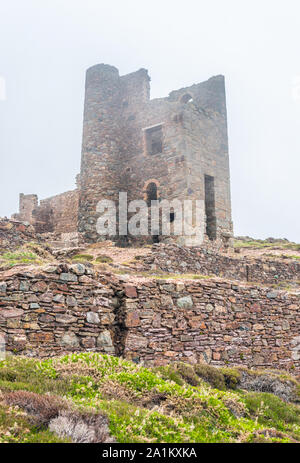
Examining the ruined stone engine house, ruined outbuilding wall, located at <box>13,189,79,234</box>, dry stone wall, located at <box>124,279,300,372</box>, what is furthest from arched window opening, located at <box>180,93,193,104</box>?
dry stone wall, located at <box>124,279,300,372</box>

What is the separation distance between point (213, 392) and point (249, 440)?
4.69ft

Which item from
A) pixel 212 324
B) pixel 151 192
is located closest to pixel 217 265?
pixel 151 192

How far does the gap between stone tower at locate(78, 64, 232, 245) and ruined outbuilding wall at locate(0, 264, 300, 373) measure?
388 inches

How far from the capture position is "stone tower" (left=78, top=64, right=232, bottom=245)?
20.3 m

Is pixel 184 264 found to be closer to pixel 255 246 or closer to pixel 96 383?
pixel 96 383

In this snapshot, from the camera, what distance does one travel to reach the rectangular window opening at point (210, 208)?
2067cm

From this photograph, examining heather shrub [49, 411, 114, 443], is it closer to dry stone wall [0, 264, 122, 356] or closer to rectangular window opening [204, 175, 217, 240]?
dry stone wall [0, 264, 122, 356]

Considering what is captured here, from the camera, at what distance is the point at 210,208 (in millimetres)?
21109

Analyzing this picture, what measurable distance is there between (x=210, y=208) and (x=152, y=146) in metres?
4.90

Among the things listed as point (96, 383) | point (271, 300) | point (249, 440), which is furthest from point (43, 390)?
point (271, 300)

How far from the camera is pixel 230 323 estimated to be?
9438 mm

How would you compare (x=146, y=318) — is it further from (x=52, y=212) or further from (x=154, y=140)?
(x=52, y=212)

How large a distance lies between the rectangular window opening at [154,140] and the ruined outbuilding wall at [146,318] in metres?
13.5

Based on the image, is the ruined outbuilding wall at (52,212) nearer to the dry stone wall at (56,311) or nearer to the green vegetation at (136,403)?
the dry stone wall at (56,311)
